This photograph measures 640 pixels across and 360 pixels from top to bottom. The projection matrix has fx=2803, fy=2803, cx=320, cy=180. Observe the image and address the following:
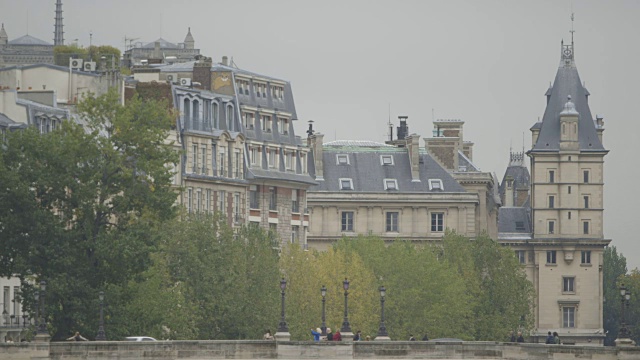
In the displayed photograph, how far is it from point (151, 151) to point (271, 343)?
12.9 metres

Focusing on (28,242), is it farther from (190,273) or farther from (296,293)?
(296,293)

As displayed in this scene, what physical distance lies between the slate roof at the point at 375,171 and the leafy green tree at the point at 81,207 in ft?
225

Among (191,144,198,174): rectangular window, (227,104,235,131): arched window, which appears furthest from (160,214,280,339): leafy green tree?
(227,104,235,131): arched window

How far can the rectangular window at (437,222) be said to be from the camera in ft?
Answer: 594

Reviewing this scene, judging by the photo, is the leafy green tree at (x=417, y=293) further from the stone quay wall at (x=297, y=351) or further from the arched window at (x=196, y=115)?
the stone quay wall at (x=297, y=351)

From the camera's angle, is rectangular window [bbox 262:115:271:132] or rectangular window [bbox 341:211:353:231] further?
rectangular window [bbox 341:211:353:231]

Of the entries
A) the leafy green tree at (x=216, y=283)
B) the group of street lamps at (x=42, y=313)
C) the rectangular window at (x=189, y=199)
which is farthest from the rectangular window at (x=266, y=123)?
the group of street lamps at (x=42, y=313)

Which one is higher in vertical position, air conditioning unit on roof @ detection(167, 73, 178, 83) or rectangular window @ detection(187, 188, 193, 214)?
air conditioning unit on roof @ detection(167, 73, 178, 83)

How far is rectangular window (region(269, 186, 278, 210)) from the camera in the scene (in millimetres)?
151250

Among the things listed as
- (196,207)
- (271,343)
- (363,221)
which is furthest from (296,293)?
(363,221)

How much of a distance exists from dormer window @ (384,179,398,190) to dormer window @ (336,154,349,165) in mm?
2929

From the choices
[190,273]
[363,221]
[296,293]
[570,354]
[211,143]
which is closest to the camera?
[570,354]

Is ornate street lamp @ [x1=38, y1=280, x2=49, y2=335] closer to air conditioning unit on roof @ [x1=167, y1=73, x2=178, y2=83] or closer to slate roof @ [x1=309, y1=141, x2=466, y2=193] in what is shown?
air conditioning unit on roof @ [x1=167, y1=73, x2=178, y2=83]

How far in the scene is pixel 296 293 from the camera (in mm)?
134000
